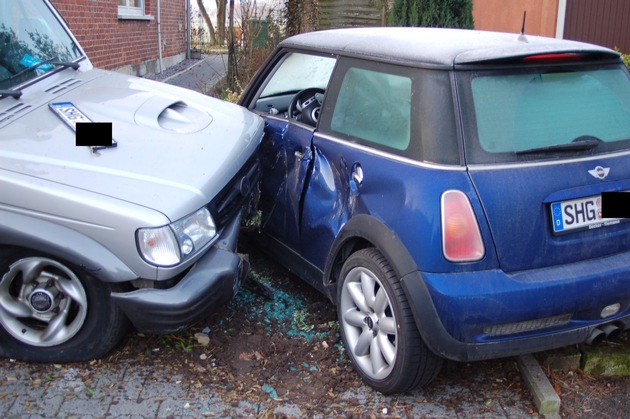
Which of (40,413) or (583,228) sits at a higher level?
(583,228)

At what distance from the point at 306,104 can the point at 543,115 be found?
1756mm

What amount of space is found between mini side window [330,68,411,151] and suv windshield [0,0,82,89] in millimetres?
1960

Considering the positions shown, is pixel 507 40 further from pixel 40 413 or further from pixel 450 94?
pixel 40 413

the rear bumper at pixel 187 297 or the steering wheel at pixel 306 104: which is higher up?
the steering wheel at pixel 306 104

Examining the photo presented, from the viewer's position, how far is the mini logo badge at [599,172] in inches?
121

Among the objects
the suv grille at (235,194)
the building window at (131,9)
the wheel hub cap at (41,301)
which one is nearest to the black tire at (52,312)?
the wheel hub cap at (41,301)

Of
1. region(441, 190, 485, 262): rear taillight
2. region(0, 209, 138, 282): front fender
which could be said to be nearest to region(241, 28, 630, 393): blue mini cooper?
region(441, 190, 485, 262): rear taillight

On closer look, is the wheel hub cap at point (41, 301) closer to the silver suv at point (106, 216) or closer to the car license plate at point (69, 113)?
the silver suv at point (106, 216)

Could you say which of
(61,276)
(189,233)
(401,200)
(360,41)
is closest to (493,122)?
(401,200)

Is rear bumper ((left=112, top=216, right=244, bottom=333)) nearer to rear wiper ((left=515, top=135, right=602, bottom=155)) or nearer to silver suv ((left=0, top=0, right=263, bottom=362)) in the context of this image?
silver suv ((left=0, top=0, right=263, bottom=362))

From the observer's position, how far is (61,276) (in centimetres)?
331

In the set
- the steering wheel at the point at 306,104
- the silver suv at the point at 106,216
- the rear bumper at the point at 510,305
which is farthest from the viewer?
the steering wheel at the point at 306,104

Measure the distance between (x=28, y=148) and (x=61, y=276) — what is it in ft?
2.16

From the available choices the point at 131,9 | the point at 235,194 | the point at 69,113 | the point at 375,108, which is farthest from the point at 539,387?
the point at 131,9
